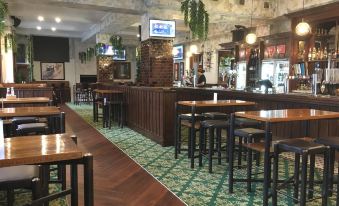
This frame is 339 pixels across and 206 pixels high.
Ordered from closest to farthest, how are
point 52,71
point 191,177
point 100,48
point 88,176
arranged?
1. point 88,176
2. point 191,177
3. point 100,48
4. point 52,71

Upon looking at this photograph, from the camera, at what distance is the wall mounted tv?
17.2m

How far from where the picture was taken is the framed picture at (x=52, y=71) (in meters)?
17.6

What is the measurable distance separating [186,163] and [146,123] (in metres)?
2.39

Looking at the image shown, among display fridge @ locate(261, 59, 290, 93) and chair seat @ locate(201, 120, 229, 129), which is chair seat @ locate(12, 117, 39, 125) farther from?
display fridge @ locate(261, 59, 290, 93)

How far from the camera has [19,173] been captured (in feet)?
6.36

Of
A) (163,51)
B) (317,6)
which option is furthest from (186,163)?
(317,6)

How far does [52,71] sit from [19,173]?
1709 centimetres

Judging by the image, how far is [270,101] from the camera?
605 centimetres

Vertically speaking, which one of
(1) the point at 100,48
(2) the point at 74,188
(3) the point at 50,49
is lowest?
(2) the point at 74,188

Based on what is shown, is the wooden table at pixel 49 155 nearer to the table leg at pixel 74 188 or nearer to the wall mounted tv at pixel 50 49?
the table leg at pixel 74 188

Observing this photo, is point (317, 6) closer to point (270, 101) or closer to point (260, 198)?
point (270, 101)

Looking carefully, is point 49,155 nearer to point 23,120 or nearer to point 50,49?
point 23,120

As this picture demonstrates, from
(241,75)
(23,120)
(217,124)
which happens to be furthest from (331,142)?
(241,75)

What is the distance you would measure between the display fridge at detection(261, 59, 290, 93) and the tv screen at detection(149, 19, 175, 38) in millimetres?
3332
